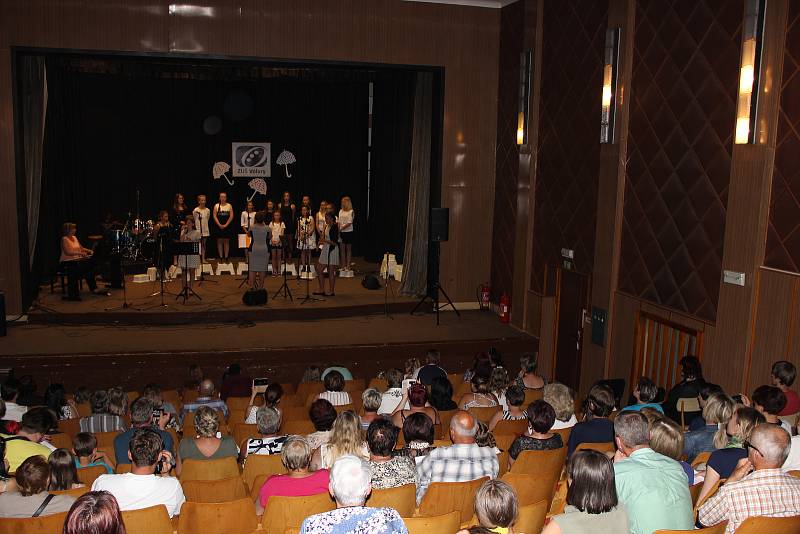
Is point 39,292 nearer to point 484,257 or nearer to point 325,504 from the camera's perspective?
point 484,257

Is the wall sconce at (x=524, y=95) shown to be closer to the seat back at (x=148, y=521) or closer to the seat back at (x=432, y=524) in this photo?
the seat back at (x=432, y=524)

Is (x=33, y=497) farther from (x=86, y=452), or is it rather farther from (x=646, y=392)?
(x=646, y=392)

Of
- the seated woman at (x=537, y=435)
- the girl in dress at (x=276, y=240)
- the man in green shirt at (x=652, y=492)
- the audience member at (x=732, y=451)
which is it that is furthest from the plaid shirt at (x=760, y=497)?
the girl in dress at (x=276, y=240)

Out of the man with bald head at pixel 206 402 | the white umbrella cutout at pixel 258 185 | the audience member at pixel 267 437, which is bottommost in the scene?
the man with bald head at pixel 206 402

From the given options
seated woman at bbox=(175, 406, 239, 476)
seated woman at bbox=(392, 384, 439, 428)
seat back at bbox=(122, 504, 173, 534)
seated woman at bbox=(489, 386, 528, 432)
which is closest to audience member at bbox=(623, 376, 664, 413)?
seated woman at bbox=(489, 386, 528, 432)

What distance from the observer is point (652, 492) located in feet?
12.4

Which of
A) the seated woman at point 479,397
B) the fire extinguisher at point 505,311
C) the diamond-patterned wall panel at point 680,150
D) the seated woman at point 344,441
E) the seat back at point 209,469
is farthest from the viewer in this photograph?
the fire extinguisher at point 505,311

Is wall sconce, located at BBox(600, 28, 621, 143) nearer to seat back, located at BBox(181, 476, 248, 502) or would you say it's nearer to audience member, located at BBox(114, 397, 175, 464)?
audience member, located at BBox(114, 397, 175, 464)

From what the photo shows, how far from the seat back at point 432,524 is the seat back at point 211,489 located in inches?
50.9

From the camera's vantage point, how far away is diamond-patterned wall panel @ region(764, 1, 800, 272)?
686 cm

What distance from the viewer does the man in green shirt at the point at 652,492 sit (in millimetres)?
3742

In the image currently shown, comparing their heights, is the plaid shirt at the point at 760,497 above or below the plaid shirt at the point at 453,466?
above

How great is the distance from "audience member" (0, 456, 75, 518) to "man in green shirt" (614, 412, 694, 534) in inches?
108

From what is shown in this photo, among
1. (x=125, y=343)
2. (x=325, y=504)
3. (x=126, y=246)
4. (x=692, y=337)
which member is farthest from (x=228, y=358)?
(x=325, y=504)
